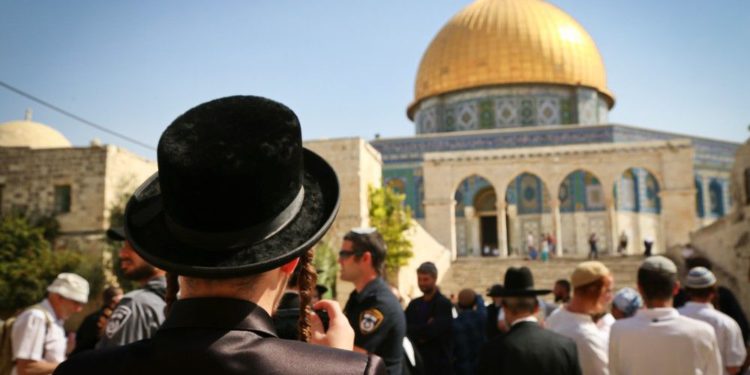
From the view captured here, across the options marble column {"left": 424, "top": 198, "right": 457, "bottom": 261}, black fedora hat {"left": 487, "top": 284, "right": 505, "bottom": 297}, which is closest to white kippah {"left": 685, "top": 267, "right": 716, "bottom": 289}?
black fedora hat {"left": 487, "top": 284, "right": 505, "bottom": 297}

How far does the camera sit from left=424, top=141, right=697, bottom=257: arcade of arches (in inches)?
854

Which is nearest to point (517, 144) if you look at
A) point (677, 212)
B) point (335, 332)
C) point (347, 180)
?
point (677, 212)

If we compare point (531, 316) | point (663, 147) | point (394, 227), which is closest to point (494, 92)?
point (663, 147)

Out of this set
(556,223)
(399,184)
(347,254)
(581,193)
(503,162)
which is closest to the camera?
(347,254)

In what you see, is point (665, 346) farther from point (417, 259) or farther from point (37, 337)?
point (417, 259)

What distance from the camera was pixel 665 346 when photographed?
9.93ft

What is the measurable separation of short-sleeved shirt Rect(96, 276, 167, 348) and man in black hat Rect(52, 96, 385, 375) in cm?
197

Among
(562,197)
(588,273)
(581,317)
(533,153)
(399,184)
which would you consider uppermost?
(533,153)

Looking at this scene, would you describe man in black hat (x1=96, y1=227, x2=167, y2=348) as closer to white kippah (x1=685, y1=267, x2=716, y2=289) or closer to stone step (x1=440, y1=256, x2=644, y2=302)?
white kippah (x1=685, y1=267, x2=716, y2=289)

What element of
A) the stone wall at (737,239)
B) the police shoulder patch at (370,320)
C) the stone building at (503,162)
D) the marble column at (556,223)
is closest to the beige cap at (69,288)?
the police shoulder patch at (370,320)

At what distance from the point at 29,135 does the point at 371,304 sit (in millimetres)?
24830

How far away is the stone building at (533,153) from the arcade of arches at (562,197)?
0.13 ft

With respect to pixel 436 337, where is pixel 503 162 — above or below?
above

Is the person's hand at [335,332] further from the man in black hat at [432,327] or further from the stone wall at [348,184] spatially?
the stone wall at [348,184]
